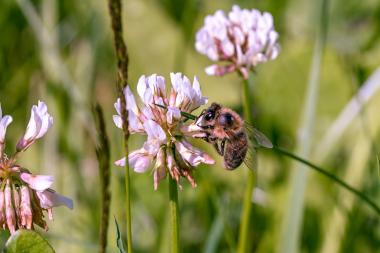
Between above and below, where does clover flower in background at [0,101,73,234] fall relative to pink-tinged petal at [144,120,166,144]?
below

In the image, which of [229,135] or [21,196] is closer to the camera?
[21,196]

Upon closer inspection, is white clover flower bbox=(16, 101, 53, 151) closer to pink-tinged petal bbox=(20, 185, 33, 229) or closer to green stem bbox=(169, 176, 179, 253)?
pink-tinged petal bbox=(20, 185, 33, 229)

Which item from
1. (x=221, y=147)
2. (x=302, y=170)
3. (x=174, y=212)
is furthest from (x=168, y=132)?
(x=302, y=170)

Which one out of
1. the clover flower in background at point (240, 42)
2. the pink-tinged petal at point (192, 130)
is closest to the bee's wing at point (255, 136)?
the pink-tinged petal at point (192, 130)

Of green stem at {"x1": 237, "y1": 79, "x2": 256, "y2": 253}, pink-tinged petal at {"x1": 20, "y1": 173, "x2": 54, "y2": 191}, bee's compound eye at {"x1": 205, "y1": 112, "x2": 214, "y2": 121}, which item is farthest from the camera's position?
green stem at {"x1": 237, "y1": 79, "x2": 256, "y2": 253}

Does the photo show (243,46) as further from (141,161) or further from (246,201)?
(141,161)

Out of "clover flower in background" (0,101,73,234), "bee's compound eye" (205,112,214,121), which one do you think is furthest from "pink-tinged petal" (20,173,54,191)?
"bee's compound eye" (205,112,214,121)

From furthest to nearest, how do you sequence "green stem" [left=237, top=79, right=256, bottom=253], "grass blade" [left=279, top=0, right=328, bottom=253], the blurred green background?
1. the blurred green background
2. "grass blade" [left=279, top=0, right=328, bottom=253]
3. "green stem" [left=237, top=79, right=256, bottom=253]

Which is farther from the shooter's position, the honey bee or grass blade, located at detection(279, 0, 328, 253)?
grass blade, located at detection(279, 0, 328, 253)
